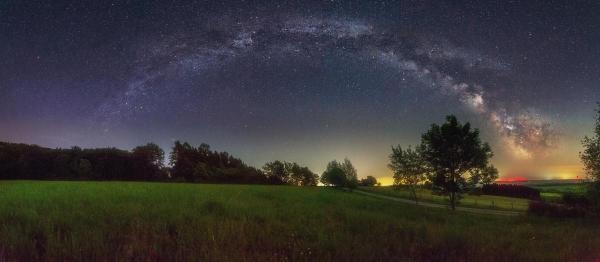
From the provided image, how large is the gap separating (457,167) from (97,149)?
90369 millimetres

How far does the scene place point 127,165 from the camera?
303ft

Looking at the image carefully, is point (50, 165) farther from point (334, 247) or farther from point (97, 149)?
point (334, 247)

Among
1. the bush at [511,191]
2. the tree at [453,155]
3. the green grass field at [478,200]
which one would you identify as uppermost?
the tree at [453,155]

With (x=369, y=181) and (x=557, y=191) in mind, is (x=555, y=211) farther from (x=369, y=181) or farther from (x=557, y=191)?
(x=369, y=181)

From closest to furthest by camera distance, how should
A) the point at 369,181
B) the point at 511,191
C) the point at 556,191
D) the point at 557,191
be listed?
the point at 511,191 < the point at 557,191 < the point at 556,191 < the point at 369,181

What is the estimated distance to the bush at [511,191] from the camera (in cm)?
8275

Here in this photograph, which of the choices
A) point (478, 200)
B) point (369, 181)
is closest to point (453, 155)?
Answer: point (478, 200)

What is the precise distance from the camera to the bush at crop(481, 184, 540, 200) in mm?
82750

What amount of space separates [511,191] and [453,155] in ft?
196

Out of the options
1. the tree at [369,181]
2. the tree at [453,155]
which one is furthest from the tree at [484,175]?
the tree at [369,181]

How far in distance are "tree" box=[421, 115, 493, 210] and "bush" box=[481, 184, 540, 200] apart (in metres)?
51.1

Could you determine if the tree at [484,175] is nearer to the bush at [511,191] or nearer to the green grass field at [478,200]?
the green grass field at [478,200]

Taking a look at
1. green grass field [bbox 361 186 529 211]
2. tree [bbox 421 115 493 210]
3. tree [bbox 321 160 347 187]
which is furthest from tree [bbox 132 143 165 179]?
tree [bbox 421 115 493 210]

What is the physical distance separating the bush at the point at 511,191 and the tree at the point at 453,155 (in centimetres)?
5114
